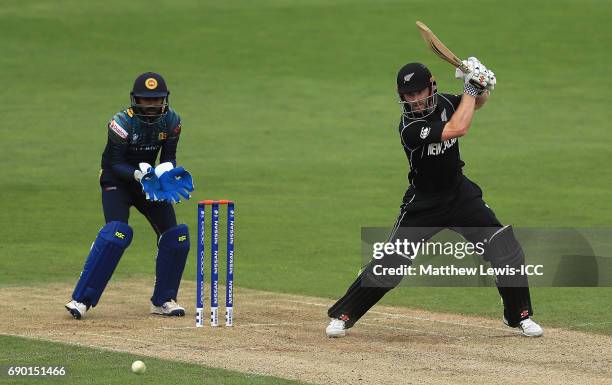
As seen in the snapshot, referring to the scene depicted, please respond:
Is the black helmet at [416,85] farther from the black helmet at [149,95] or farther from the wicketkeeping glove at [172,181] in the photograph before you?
the black helmet at [149,95]

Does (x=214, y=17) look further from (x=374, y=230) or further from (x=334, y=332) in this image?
(x=334, y=332)

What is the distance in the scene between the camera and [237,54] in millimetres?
32531

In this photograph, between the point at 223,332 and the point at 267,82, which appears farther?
the point at 267,82

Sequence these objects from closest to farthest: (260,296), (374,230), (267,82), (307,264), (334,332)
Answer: (334,332) → (260,296) → (307,264) → (374,230) → (267,82)

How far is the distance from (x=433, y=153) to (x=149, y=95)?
2536 mm

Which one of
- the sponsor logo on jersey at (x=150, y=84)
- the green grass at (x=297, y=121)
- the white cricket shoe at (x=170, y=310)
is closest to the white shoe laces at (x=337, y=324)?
the white cricket shoe at (x=170, y=310)

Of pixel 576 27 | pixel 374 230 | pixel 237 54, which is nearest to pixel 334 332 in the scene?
pixel 374 230

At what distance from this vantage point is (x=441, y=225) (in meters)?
10.8

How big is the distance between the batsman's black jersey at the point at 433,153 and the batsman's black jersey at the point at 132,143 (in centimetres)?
224

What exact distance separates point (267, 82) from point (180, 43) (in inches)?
189

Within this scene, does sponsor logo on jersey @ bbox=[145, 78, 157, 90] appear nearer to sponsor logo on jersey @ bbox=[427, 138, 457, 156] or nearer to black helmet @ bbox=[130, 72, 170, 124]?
black helmet @ bbox=[130, 72, 170, 124]

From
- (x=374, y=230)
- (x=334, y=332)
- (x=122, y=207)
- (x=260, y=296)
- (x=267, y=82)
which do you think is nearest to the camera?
(x=334, y=332)

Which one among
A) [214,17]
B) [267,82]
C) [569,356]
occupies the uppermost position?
[214,17]

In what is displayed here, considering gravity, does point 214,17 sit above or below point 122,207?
above
